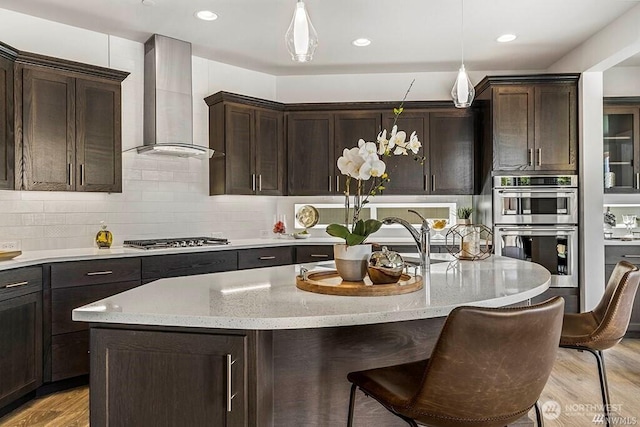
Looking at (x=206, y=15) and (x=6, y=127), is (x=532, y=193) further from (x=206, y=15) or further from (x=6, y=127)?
(x=6, y=127)

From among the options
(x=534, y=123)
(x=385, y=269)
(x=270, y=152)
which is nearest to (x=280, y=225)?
(x=270, y=152)

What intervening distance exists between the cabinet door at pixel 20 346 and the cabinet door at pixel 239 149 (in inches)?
75.6

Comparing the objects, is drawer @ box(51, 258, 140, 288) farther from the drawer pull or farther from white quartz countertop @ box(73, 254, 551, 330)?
white quartz countertop @ box(73, 254, 551, 330)

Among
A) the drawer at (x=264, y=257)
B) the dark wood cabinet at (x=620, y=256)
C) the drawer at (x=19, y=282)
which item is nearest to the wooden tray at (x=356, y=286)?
the drawer at (x=19, y=282)

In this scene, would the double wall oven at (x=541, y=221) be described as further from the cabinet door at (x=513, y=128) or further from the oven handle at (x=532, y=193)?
the cabinet door at (x=513, y=128)

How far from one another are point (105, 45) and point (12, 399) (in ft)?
9.24

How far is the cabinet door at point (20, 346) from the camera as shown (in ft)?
8.89

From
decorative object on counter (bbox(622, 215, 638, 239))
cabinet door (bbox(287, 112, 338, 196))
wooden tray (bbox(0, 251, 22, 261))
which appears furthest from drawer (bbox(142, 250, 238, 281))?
decorative object on counter (bbox(622, 215, 638, 239))

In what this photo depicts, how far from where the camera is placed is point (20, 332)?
2838 mm

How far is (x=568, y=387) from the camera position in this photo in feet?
10.2

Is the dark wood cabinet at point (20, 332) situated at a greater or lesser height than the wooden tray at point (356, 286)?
lesser

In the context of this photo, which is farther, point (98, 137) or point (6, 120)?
point (98, 137)

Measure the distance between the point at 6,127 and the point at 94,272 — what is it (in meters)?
1.13

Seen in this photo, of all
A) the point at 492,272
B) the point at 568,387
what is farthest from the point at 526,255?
the point at 492,272
